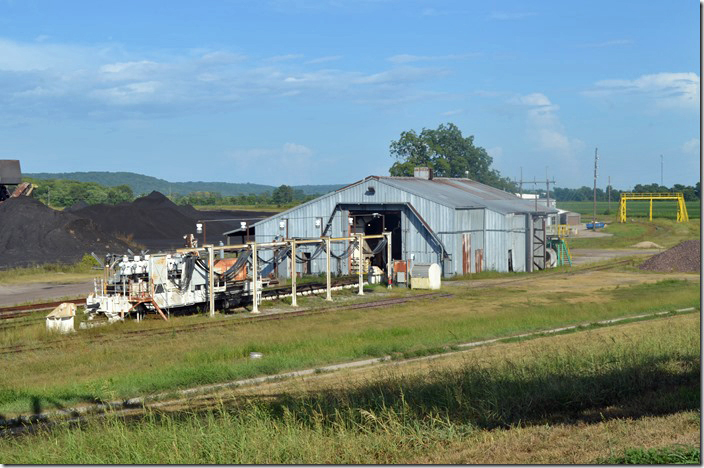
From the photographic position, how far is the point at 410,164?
12812 centimetres

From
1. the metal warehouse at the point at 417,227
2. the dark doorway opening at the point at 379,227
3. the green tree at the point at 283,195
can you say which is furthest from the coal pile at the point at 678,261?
the green tree at the point at 283,195

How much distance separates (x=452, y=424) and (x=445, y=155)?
423 ft

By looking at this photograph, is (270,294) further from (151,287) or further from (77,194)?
(77,194)

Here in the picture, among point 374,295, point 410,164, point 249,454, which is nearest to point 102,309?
point 374,295

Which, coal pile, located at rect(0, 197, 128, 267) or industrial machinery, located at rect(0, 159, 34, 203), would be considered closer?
coal pile, located at rect(0, 197, 128, 267)

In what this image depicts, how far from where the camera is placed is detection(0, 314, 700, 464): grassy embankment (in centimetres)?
1007

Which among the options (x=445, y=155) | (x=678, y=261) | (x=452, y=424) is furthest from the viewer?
(x=445, y=155)

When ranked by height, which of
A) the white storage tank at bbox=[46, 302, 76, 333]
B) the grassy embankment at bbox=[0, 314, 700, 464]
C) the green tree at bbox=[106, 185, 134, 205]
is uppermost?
the green tree at bbox=[106, 185, 134, 205]

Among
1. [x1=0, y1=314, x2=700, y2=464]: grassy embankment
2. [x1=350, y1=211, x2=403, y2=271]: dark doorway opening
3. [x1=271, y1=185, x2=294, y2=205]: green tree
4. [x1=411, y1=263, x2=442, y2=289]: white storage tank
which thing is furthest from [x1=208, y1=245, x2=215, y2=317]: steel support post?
[x1=271, y1=185, x2=294, y2=205]: green tree

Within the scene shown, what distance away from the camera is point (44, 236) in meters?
66.2

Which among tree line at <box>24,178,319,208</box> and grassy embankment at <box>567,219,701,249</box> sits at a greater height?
tree line at <box>24,178,319,208</box>

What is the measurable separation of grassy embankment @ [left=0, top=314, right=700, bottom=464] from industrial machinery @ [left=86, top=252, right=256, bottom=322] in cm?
1669

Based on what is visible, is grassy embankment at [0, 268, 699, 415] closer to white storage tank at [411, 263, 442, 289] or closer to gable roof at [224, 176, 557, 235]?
white storage tank at [411, 263, 442, 289]

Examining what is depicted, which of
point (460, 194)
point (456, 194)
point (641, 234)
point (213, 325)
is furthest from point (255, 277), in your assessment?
point (641, 234)
